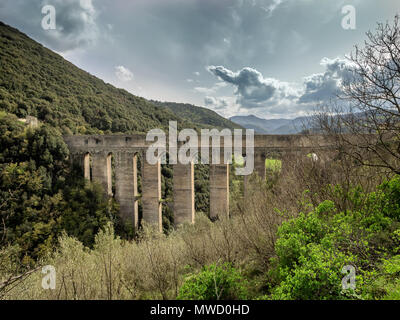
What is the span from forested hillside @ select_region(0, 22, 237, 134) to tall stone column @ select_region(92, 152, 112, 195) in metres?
6.81

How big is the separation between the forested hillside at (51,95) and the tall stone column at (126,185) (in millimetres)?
8860

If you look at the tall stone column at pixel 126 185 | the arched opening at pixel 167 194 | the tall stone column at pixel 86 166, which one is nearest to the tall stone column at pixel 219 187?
the arched opening at pixel 167 194

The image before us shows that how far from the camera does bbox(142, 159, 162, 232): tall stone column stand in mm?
12758

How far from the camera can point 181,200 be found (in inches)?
475

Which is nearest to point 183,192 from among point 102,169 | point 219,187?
A: point 219,187

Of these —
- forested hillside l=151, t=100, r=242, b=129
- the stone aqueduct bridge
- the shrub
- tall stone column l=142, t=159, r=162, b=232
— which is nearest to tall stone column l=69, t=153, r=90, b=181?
the stone aqueduct bridge

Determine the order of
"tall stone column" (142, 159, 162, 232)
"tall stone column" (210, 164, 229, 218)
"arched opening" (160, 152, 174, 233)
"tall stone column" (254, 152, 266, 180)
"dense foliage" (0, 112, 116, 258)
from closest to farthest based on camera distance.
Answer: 1. "dense foliage" (0, 112, 116, 258)
2. "tall stone column" (254, 152, 266, 180)
3. "tall stone column" (210, 164, 229, 218)
4. "tall stone column" (142, 159, 162, 232)
5. "arched opening" (160, 152, 174, 233)

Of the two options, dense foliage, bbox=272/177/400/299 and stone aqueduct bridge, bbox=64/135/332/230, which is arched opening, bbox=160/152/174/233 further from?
dense foliage, bbox=272/177/400/299

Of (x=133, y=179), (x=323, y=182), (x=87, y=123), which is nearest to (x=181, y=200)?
(x=133, y=179)

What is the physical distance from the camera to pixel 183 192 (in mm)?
12047

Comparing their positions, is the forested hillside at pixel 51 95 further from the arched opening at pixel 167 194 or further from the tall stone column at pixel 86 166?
the arched opening at pixel 167 194

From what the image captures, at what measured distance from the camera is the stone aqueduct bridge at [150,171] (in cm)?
1144
